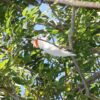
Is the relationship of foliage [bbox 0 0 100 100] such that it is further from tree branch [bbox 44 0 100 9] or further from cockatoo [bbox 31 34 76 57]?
tree branch [bbox 44 0 100 9]

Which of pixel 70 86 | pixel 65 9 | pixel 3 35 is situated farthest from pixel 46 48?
pixel 65 9

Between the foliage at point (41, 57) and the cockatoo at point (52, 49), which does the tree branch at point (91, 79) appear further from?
the cockatoo at point (52, 49)

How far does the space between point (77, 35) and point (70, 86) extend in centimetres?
57

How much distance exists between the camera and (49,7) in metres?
3.63

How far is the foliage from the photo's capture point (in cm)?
298

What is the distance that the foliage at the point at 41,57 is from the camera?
298 centimetres

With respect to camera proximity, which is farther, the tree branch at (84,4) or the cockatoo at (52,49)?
the cockatoo at (52,49)

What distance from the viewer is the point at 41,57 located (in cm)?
366

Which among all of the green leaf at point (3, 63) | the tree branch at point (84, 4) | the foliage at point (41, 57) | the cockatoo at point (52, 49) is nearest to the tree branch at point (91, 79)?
the foliage at point (41, 57)

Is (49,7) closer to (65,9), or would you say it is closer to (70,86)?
(65,9)

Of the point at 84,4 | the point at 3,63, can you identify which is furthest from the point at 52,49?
the point at 84,4

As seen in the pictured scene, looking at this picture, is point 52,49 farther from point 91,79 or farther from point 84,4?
point 91,79

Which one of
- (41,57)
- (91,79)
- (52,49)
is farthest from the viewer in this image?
(91,79)

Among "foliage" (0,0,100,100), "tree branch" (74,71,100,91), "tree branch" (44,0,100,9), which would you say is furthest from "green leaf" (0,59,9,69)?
"tree branch" (74,71,100,91)
